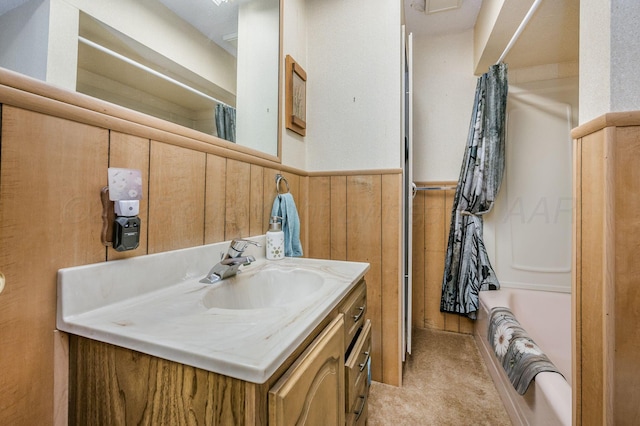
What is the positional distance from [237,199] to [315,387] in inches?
28.3

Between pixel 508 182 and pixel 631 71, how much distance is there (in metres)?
1.53

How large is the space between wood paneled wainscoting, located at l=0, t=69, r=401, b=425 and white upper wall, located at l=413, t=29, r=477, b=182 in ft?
5.70

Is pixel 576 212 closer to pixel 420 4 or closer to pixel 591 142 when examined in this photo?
pixel 591 142

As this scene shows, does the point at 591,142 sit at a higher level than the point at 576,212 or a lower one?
higher

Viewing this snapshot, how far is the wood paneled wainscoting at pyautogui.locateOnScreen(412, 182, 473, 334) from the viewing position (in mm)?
2139

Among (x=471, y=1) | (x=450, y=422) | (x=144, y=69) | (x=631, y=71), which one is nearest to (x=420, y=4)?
(x=471, y=1)

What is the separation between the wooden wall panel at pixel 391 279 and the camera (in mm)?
1450

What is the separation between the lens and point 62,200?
A: 0.55 m

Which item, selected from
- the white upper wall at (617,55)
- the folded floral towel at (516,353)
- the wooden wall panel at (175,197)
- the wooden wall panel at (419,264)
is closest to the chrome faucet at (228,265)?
the wooden wall panel at (175,197)

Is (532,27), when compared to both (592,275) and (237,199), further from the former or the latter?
(237,199)

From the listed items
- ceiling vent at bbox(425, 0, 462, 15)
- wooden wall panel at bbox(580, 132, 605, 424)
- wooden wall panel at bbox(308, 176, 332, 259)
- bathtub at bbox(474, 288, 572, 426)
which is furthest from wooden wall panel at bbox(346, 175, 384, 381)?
ceiling vent at bbox(425, 0, 462, 15)

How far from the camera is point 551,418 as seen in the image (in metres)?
0.91

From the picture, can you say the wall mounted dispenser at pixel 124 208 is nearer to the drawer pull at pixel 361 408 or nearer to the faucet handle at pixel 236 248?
the faucet handle at pixel 236 248

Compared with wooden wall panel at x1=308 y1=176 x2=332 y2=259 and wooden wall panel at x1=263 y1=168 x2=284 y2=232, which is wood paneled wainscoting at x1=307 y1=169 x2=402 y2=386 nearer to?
wooden wall panel at x1=308 y1=176 x2=332 y2=259
